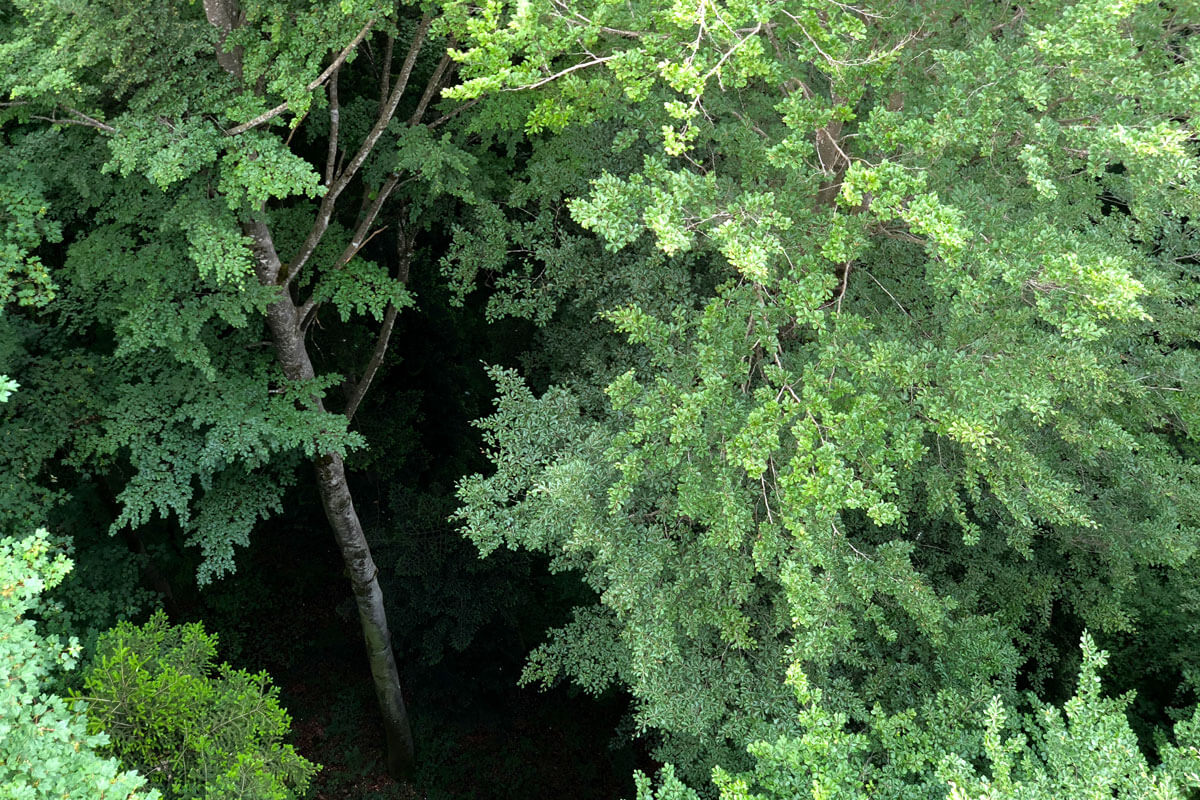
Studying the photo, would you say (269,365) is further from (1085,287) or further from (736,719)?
(1085,287)

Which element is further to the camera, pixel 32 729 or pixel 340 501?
pixel 340 501

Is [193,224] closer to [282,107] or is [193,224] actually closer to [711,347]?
[282,107]

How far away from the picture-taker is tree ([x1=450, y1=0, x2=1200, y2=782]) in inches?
179

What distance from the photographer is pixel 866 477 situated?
5527 millimetres

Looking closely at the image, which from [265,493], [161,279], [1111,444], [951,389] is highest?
[951,389]

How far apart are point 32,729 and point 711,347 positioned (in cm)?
437

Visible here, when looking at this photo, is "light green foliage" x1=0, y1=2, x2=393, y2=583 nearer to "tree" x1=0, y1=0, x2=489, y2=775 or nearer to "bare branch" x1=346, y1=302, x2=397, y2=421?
"tree" x1=0, y1=0, x2=489, y2=775

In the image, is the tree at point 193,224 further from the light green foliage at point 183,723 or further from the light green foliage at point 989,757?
the light green foliage at point 989,757

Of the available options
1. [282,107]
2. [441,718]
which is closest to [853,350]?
[282,107]

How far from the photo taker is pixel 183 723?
6172mm

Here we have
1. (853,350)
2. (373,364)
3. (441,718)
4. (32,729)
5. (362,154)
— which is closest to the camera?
(32,729)

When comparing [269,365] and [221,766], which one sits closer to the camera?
[221,766]

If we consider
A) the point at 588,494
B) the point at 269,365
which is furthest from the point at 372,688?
the point at 588,494

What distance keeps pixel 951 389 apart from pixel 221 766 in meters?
6.02
